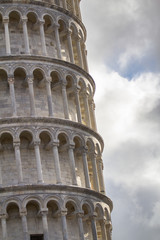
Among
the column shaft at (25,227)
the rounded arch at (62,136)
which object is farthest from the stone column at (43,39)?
the column shaft at (25,227)

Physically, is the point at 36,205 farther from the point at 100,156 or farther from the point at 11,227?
the point at 100,156

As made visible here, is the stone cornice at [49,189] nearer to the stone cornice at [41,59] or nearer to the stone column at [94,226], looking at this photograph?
the stone column at [94,226]

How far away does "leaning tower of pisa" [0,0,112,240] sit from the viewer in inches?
Result: 1275

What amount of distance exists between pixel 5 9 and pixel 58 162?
8.43 metres

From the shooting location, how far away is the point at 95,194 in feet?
113

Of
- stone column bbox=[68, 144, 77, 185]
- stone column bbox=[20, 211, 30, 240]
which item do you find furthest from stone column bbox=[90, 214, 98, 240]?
stone column bbox=[20, 211, 30, 240]

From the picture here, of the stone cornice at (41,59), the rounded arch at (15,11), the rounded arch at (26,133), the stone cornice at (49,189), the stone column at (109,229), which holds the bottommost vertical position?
the stone column at (109,229)

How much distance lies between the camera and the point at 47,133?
1341 inches

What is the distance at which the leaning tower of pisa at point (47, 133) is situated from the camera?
32.4 m

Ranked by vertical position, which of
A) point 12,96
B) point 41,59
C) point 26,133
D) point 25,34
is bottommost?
point 26,133

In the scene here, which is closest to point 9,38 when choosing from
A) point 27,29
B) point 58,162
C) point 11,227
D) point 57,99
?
point 27,29

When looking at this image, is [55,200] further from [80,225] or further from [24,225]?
[24,225]

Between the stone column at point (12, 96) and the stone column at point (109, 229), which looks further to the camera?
the stone column at point (109, 229)

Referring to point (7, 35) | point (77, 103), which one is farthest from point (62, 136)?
point (7, 35)
